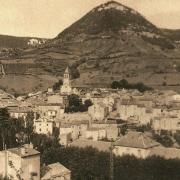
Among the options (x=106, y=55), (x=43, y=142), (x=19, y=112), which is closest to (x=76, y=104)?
(x=19, y=112)

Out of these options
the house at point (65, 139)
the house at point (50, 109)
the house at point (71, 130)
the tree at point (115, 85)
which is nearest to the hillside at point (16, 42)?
the tree at point (115, 85)

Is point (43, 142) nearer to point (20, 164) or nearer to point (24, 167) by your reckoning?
point (24, 167)

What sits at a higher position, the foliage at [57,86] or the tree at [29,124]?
the foliage at [57,86]

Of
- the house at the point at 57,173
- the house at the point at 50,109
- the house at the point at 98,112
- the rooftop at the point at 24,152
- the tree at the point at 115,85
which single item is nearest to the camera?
the rooftop at the point at 24,152

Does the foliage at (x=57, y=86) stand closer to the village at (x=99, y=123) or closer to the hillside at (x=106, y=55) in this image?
the hillside at (x=106, y=55)

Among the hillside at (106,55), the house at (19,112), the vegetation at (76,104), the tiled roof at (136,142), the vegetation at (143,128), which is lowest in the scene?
the vegetation at (143,128)

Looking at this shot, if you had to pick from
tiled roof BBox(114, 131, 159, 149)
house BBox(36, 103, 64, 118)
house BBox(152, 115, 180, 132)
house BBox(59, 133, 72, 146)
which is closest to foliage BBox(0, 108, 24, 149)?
house BBox(59, 133, 72, 146)

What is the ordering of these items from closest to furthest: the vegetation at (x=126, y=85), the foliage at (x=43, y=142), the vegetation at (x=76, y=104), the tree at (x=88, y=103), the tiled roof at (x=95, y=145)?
the tiled roof at (x=95, y=145)
the foliage at (x=43, y=142)
the vegetation at (x=76, y=104)
the tree at (x=88, y=103)
the vegetation at (x=126, y=85)
